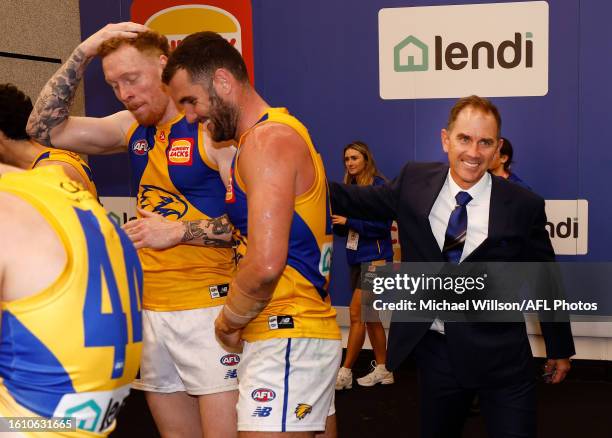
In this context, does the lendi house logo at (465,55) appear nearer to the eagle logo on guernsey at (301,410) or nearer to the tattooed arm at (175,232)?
the tattooed arm at (175,232)

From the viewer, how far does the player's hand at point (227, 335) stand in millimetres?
2230

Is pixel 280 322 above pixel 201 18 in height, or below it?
Answer: below

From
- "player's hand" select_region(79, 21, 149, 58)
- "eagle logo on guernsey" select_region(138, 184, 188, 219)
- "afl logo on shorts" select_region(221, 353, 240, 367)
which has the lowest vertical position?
"afl logo on shorts" select_region(221, 353, 240, 367)

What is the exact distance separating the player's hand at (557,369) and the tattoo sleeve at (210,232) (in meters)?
1.39

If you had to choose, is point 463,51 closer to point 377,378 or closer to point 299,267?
point 377,378

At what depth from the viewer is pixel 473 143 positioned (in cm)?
273

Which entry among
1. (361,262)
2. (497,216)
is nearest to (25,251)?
(497,216)

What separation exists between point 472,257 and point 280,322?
0.89 metres

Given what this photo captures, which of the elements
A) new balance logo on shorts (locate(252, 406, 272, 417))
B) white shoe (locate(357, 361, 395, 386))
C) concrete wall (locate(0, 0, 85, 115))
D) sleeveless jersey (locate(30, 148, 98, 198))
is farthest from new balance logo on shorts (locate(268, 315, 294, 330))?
concrete wall (locate(0, 0, 85, 115))

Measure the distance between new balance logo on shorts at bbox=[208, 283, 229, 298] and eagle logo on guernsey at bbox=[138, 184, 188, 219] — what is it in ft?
1.01

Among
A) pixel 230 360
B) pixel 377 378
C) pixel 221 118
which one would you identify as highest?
pixel 221 118

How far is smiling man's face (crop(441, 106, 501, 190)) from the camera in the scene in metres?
2.73

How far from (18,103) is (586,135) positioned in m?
4.44

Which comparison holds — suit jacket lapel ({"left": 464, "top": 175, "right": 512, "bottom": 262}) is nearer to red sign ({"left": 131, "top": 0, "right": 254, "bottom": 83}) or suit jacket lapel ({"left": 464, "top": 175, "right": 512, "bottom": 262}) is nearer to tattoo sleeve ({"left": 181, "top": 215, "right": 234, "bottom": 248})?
tattoo sleeve ({"left": 181, "top": 215, "right": 234, "bottom": 248})
